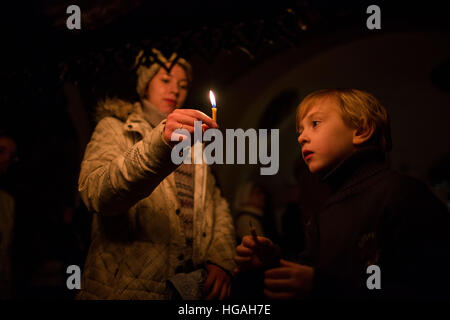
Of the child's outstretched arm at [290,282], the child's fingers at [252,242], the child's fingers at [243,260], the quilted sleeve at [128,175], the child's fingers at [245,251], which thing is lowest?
the child's outstretched arm at [290,282]

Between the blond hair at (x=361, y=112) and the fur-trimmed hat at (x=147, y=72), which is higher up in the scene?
the fur-trimmed hat at (x=147, y=72)

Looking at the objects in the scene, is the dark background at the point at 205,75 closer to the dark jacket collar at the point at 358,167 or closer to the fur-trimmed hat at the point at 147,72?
the fur-trimmed hat at the point at 147,72

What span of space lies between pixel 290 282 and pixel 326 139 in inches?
23.3

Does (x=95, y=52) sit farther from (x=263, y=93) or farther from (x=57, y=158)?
(x=263, y=93)

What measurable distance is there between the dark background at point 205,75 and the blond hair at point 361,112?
0.36 metres

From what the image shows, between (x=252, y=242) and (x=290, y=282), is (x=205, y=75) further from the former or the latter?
(x=290, y=282)

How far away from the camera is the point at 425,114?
5023mm

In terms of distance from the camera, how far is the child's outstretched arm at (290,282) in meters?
1.18

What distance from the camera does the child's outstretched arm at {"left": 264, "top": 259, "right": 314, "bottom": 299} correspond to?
3.88ft

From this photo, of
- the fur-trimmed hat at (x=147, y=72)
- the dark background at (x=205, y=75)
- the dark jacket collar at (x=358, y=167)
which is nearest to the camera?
the dark jacket collar at (x=358, y=167)

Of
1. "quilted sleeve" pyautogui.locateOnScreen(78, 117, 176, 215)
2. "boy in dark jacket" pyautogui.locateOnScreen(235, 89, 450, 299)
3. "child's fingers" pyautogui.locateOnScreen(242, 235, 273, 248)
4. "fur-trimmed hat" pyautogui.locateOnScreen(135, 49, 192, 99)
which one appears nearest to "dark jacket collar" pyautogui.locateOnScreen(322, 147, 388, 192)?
"boy in dark jacket" pyautogui.locateOnScreen(235, 89, 450, 299)

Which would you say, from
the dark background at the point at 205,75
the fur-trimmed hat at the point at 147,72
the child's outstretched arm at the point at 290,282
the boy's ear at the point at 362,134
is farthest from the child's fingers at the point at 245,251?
the fur-trimmed hat at the point at 147,72

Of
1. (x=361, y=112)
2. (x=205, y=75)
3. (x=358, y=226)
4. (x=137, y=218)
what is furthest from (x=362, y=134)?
(x=205, y=75)
